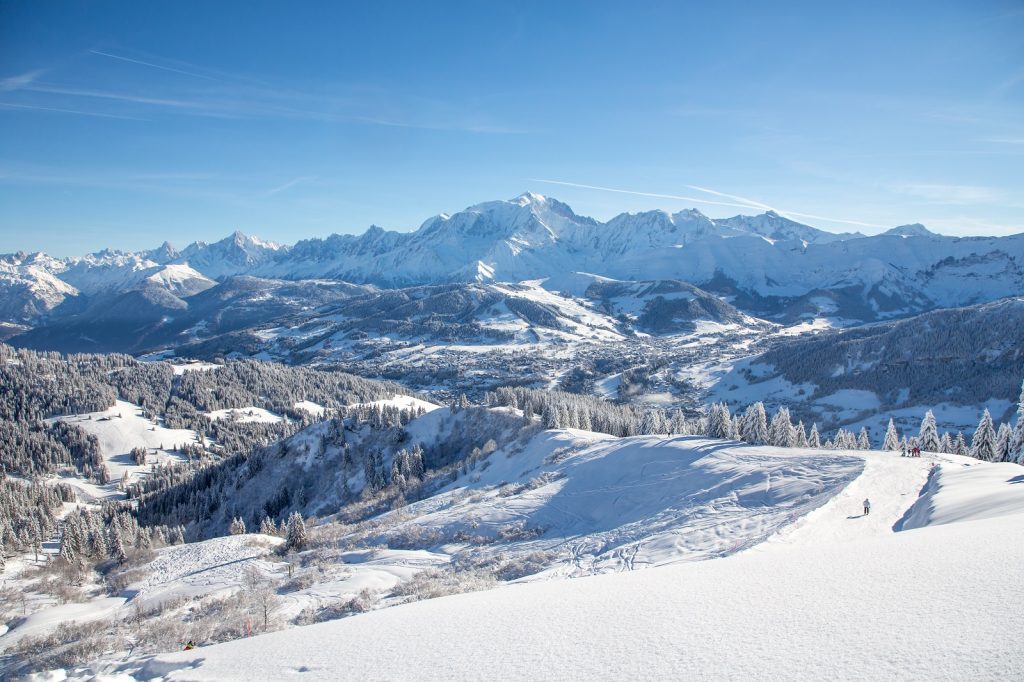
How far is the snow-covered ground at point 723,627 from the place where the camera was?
7738mm

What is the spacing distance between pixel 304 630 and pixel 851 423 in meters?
149

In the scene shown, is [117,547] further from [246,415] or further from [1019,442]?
[246,415]

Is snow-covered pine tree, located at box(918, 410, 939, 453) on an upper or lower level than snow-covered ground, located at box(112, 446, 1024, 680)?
lower

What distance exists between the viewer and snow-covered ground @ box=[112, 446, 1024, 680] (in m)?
7.74

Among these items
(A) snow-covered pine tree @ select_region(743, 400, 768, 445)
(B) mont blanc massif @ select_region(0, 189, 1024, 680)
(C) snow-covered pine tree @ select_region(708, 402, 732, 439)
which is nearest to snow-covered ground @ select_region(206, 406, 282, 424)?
(B) mont blanc massif @ select_region(0, 189, 1024, 680)

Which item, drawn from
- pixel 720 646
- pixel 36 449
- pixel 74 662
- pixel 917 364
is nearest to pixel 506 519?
pixel 74 662

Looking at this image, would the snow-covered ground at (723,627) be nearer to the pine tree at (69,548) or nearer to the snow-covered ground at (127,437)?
the pine tree at (69,548)

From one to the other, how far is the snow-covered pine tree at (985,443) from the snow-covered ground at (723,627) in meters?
50.3

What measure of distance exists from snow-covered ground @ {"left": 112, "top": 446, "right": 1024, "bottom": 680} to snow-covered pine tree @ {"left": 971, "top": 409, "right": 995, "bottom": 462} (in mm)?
50282

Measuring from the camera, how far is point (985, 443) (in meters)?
54.6

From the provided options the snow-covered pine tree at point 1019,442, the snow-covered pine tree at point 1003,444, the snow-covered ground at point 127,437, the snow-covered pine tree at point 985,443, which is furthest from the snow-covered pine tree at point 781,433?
the snow-covered ground at point 127,437

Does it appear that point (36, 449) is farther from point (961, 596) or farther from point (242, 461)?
point (961, 596)

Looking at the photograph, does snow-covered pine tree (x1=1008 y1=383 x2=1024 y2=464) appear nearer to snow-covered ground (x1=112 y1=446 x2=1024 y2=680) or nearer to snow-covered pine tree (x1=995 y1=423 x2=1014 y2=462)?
snow-covered pine tree (x1=995 y1=423 x2=1014 y2=462)

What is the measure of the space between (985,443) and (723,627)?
64.1 m
